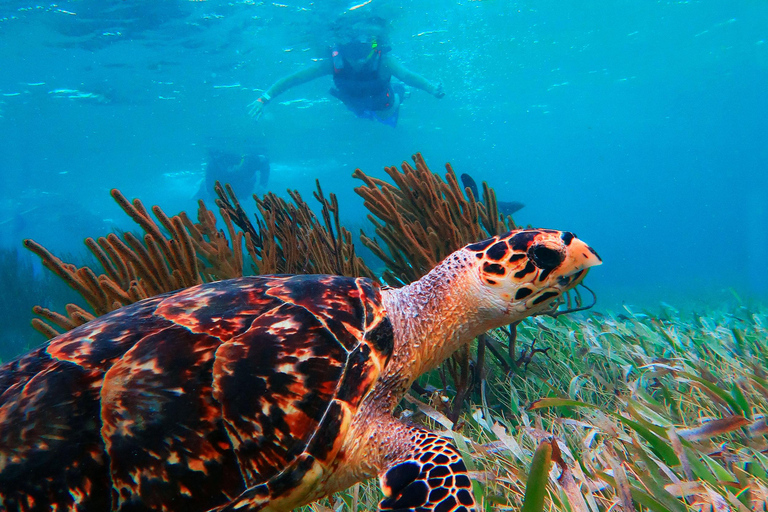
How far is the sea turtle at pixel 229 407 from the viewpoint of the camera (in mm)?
1077

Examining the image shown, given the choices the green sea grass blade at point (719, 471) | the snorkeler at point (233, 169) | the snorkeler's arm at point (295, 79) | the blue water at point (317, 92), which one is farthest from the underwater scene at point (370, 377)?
the snorkeler at point (233, 169)

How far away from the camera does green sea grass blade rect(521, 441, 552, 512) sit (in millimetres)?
1155

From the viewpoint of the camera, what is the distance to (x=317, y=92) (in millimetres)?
20000

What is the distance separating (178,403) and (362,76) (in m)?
13.7

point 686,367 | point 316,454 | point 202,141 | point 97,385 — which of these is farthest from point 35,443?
point 202,141

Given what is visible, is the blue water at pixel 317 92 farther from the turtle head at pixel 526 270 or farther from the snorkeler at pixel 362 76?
the turtle head at pixel 526 270

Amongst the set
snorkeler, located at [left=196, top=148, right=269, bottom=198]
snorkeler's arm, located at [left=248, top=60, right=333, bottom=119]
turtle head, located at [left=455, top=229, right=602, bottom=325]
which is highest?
snorkeler's arm, located at [left=248, top=60, right=333, bottom=119]

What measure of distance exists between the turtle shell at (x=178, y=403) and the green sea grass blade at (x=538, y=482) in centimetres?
63

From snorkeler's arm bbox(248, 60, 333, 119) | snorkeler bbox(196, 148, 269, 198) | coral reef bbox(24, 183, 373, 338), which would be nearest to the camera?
coral reef bbox(24, 183, 373, 338)

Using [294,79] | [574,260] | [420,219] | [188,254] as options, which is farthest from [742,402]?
[294,79]

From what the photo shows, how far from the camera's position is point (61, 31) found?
13.0m

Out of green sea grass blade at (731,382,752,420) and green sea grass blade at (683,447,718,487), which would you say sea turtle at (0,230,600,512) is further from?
green sea grass blade at (731,382,752,420)

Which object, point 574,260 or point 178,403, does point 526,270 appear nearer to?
point 574,260

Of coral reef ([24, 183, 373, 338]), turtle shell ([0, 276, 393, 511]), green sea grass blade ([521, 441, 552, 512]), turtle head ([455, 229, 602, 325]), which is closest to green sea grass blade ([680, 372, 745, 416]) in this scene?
turtle head ([455, 229, 602, 325])
